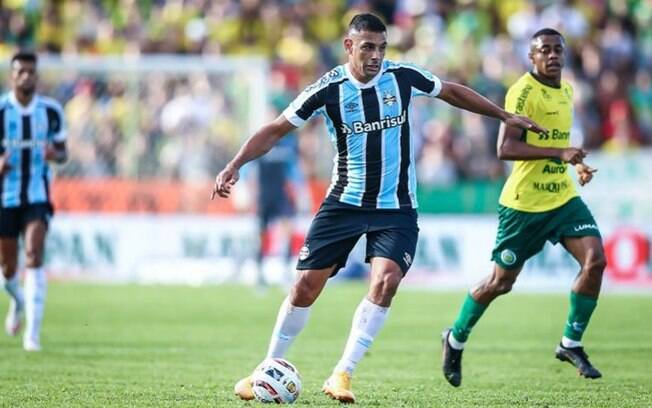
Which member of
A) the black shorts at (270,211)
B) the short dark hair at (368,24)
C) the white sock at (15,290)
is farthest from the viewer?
the black shorts at (270,211)

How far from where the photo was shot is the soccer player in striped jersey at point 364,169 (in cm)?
989

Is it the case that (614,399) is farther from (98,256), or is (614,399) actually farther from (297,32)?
(297,32)

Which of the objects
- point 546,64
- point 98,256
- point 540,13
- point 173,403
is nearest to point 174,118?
point 98,256

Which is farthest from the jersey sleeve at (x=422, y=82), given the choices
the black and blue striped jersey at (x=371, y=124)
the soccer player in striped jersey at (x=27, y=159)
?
the soccer player in striped jersey at (x=27, y=159)

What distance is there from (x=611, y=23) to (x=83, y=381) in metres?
20.2

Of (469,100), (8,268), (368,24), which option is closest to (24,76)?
(8,268)

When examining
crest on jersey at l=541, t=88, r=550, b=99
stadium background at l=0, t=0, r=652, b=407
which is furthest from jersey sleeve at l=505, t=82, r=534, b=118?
stadium background at l=0, t=0, r=652, b=407

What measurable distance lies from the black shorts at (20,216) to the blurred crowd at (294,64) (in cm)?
1051

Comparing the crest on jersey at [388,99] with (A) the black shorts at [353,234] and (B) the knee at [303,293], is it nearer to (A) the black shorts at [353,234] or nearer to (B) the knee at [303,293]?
(A) the black shorts at [353,234]

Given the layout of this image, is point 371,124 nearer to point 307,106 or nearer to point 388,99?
point 388,99

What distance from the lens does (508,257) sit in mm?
11672

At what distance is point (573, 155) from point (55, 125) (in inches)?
250

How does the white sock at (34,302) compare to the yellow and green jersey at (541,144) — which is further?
the white sock at (34,302)

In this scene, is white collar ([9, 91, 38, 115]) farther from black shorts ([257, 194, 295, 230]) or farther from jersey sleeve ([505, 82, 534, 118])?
black shorts ([257, 194, 295, 230])
